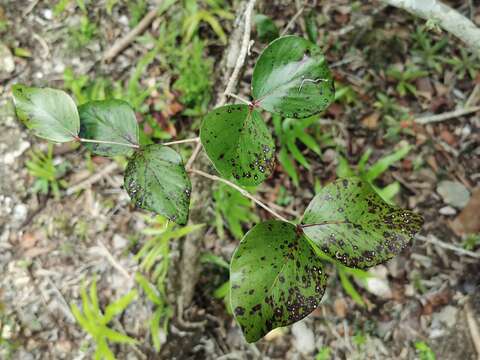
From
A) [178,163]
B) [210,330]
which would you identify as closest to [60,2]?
[210,330]

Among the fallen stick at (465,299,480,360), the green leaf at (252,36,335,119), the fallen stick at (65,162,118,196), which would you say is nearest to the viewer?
the green leaf at (252,36,335,119)

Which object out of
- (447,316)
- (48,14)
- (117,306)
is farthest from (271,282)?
(48,14)

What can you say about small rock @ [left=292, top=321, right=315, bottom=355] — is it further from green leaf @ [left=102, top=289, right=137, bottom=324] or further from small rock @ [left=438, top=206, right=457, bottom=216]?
small rock @ [left=438, top=206, right=457, bottom=216]

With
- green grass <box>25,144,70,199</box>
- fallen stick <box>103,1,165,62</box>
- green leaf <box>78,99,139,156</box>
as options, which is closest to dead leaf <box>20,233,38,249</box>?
green grass <box>25,144,70,199</box>

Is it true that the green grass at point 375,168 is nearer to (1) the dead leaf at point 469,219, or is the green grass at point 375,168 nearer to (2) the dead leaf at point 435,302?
(1) the dead leaf at point 469,219

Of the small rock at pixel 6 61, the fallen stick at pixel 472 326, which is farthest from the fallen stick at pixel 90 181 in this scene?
the fallen stick at pixel 472 326

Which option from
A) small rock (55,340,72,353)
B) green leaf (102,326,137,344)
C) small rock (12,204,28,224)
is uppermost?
small rock (12,204,28,224)

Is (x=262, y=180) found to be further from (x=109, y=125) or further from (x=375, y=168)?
(x=375, y=168)

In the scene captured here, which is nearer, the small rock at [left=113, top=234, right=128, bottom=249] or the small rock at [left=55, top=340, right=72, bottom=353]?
the small rock at [left=55, top=340, right=72, bottom=353]
